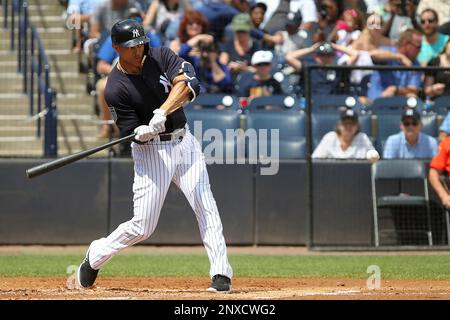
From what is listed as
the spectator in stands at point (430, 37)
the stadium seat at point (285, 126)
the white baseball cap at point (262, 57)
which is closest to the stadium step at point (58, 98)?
the stadium seat at point (285, 126)

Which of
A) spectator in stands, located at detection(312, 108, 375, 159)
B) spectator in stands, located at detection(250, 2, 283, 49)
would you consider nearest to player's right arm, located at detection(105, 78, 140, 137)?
spectator in stands, located at detection(312, 108, 375, 159)

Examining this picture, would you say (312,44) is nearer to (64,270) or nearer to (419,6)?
(419,6)

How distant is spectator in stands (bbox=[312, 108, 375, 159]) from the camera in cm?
1191

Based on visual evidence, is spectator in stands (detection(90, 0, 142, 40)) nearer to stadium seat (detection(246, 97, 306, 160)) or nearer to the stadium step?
the stadium step

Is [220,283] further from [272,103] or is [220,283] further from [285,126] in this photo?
[272,103]

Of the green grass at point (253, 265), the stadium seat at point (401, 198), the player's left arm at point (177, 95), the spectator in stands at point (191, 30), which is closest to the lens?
the player's left arm at point (177, 95)

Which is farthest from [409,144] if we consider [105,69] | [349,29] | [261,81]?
[105,69]

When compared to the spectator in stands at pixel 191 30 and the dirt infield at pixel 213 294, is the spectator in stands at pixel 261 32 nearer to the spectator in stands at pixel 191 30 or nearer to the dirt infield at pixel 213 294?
the spectator in stands at pixel 191 30

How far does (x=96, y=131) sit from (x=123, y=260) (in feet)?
10.9

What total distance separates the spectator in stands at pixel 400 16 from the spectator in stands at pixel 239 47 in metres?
1.99

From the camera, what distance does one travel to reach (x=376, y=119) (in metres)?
12.1

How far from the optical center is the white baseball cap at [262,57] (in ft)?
43.4

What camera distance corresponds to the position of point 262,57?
13.2 metres
